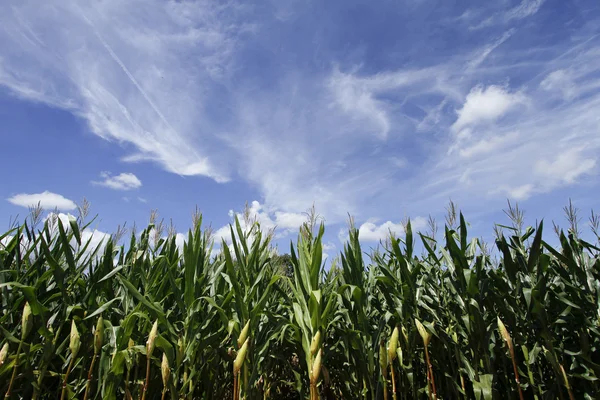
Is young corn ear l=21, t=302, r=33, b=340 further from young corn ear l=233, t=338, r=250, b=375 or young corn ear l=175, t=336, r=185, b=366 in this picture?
young corn ear l=233, t=338, r=250, b=375

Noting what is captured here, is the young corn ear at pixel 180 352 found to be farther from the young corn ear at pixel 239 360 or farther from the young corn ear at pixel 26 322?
the young corn ear at pixel 26 322

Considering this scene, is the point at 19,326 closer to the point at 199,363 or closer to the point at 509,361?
the point at 199,363

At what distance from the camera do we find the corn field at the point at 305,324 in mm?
1818

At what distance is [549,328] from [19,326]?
9.87 ft

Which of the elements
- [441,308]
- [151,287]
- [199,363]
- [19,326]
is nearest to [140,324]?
[151,287]

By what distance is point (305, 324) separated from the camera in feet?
6.36

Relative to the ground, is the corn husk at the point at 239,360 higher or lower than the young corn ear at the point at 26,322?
lower

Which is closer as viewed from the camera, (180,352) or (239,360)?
(239,360)

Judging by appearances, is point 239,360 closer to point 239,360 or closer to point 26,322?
point 239,360

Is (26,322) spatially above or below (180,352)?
above

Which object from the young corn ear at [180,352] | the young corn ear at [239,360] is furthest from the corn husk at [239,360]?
the young corn ear at [180,352]

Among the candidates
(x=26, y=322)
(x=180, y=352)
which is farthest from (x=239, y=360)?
(x=26, y=322)

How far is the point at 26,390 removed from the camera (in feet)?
6.53

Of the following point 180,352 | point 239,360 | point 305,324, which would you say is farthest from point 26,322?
point 305,324
